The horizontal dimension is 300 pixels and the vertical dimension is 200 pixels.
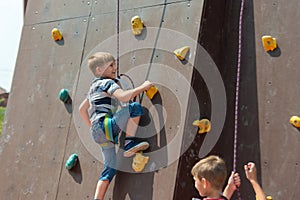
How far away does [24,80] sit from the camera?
17.4 feet

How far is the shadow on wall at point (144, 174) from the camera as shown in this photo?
3.98 meters

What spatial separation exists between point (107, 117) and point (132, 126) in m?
0.21

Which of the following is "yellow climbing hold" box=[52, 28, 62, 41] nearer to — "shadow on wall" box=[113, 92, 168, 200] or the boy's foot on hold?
"shadow on wall" box=[113, 92, 168, 200]

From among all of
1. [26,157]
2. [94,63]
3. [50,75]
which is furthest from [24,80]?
[94,63]

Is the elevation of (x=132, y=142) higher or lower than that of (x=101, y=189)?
higher

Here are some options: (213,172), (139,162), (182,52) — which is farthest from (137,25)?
(213,172)

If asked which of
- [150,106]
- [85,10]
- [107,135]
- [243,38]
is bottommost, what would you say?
[107,135]

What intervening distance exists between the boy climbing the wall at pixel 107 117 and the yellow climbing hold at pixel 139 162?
47mm

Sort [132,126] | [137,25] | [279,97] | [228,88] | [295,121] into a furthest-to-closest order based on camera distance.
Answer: [137,25] < [228,88] < [132,126] < [279,97] < [295,121]

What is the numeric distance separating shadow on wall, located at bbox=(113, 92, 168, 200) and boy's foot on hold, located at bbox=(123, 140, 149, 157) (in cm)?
6

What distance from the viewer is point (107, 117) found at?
398 centimetres

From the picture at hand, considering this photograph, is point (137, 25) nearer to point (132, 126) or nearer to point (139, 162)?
point (132, 126)

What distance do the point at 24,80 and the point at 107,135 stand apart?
1684 mm

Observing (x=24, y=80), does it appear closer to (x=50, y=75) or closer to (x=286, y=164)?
(x=50, y=75)
